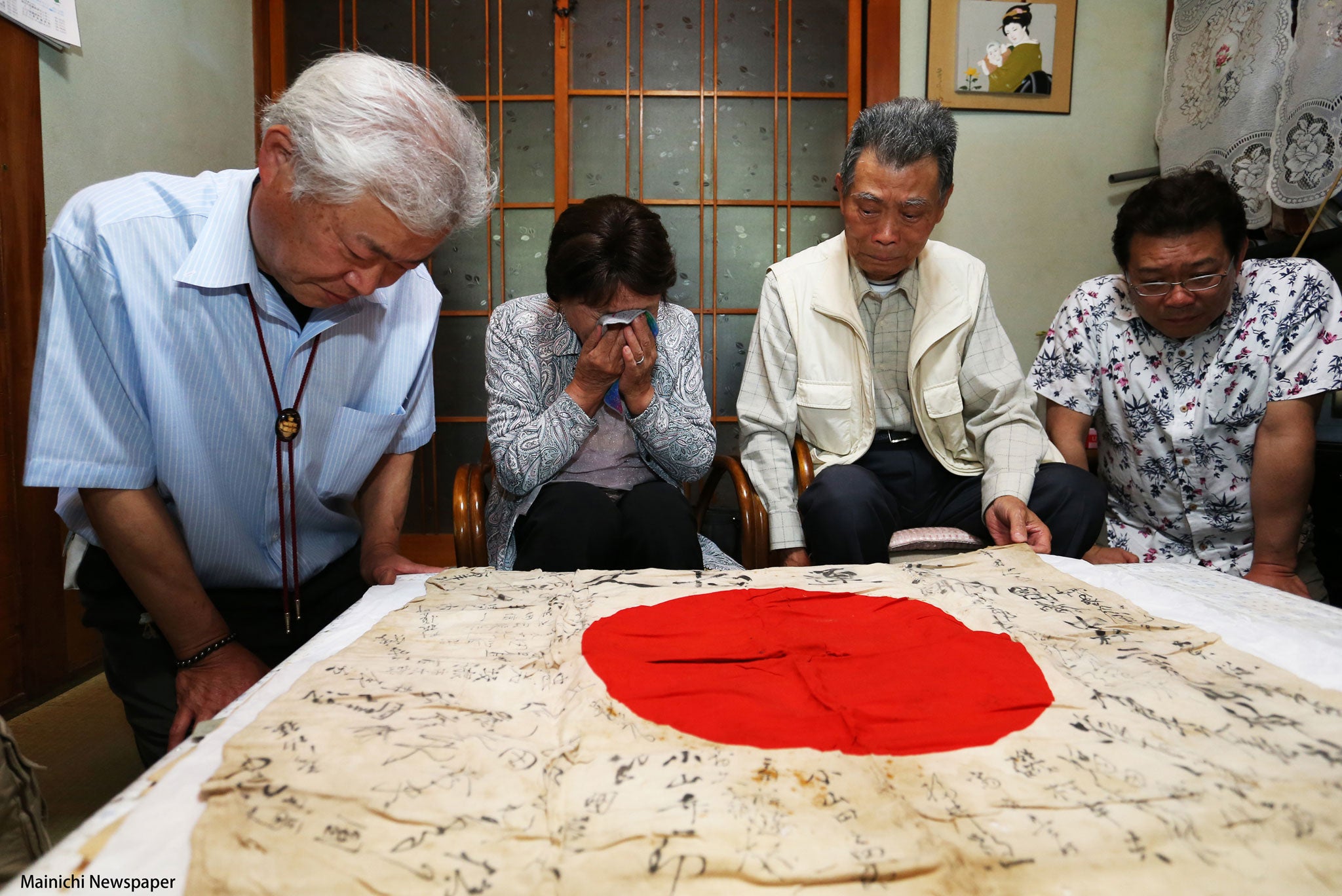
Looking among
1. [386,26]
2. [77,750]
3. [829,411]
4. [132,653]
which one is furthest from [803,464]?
[386,26]

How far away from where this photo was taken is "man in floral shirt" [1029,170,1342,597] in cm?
181

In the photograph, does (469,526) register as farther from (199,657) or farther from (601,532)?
(199,657)

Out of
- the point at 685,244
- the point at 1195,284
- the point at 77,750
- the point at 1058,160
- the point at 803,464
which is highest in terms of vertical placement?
the point at 1058,160

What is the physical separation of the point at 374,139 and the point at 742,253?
2.38 m

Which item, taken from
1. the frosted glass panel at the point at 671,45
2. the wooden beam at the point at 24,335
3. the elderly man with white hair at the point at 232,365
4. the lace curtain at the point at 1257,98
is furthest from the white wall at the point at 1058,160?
the wooden beam at the point at 24,335

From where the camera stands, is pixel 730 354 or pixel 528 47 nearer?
pixel 528 47

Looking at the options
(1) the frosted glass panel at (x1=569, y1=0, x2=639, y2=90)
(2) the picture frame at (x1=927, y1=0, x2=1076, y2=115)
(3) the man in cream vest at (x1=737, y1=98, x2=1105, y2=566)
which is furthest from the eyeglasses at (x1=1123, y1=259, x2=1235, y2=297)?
(1) the frosted glass panel at (x1=569, y1=0, x2=639, y2=90)

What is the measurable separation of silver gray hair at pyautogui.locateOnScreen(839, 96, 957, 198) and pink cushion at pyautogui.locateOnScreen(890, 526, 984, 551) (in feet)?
2.74

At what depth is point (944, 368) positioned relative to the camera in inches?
79.0

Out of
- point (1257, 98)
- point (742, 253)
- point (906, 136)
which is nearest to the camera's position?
point (906, 136)

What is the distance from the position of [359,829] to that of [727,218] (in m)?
2.97

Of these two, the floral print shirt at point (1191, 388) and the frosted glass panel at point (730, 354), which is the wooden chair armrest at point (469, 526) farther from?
the frosted glass panel at point (730, 354)

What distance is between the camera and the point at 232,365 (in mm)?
1232

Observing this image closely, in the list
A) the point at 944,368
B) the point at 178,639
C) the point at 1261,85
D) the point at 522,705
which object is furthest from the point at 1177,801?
the point at 1261,85
